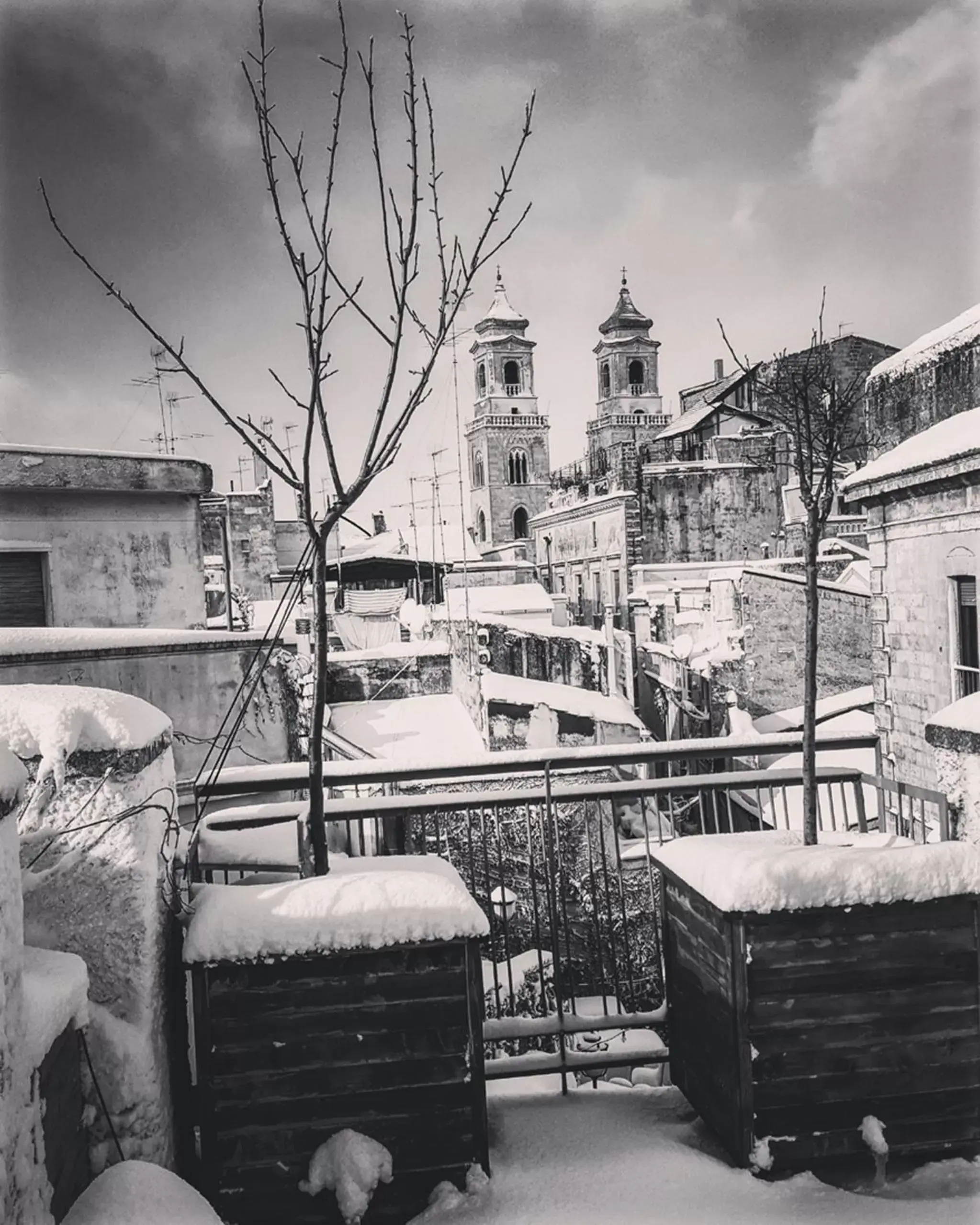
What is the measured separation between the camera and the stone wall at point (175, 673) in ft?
28.8

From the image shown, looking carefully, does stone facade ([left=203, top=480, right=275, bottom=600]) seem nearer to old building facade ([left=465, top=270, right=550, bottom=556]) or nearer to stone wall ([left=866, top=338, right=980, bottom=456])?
stone wall ([left=866, top=338, right=980, bottom=456])

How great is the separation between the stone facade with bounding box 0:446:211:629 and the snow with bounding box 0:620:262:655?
2189mm

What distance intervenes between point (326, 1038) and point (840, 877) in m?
1.63

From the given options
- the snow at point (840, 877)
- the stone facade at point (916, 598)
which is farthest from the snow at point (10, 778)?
the stone facade at point (916, 598)

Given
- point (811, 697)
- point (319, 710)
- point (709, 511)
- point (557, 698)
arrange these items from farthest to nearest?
point (709, 511) < point (557, 698) < point (811, 697) < point (319, 710)

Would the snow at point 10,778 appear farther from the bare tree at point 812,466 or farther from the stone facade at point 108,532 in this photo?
the stone facade at point 108,532

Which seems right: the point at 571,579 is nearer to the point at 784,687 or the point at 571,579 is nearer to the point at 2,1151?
the point at 784,687

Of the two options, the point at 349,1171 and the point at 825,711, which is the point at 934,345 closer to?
the point at 825,711

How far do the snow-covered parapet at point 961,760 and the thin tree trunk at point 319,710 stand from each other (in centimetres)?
217

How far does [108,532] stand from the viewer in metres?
12.1

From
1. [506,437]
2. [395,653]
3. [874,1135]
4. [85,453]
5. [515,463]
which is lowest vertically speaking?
[874,1135]


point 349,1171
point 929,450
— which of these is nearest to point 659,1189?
point 349,1171

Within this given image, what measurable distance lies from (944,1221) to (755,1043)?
2.25 ft

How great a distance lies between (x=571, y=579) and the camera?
41.1 m
